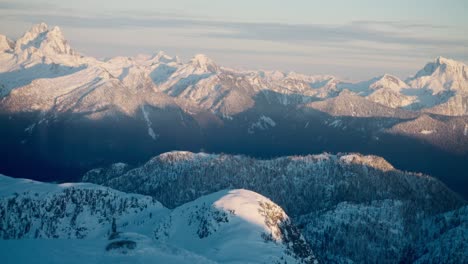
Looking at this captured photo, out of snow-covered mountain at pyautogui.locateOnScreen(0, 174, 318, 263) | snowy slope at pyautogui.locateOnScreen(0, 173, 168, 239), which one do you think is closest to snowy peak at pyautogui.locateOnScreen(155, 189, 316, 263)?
snow-covered mountain at pyautogui.locateOnScreen(0, 174, 318, 263)

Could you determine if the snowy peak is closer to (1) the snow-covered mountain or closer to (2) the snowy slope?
(1) the snow-covered mountain

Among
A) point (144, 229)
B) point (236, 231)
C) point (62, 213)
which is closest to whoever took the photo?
point (236, 231)

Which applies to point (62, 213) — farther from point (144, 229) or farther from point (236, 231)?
point (236, 231)

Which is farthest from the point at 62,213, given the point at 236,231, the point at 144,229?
the point at 236,231

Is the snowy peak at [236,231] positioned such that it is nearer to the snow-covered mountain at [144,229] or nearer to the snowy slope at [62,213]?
the snow-covered mountain at [144,229]

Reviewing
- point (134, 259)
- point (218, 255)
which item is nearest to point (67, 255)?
point (134, 259)

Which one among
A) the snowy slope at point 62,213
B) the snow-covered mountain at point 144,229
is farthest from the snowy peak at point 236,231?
the snowy slope at point 62,213

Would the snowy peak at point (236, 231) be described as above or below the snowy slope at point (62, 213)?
above

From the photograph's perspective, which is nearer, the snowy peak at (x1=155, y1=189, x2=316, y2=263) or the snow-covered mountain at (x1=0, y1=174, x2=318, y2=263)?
the snow-covered mountain at (x1=0, y1=174, x2=318, y2=263)
